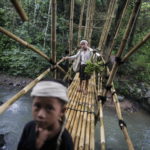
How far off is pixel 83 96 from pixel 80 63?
52cm

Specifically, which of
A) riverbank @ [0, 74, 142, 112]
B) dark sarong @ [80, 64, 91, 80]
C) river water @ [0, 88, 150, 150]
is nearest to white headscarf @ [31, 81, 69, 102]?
dark sarong @ [80, 64, 91, 80]

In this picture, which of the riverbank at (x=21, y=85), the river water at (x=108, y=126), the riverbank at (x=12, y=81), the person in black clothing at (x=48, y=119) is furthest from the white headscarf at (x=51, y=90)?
the riverbank at (x=12, y=81)

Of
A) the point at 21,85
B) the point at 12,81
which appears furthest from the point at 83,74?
the point at 12,81

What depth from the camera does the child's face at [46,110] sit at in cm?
75

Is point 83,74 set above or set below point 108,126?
above

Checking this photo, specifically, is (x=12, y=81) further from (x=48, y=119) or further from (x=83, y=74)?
(x=48, y=119)

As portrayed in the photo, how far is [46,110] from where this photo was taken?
750mm

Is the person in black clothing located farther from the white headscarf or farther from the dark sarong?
the dark sarong

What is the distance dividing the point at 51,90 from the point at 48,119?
98mm

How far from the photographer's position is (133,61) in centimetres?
661

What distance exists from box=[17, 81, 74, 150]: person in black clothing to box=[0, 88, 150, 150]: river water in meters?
2.56

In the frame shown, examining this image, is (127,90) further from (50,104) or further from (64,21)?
(50,104)

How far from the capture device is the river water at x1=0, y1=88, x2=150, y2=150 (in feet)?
11.8

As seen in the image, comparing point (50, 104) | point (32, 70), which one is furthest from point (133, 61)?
point (50, 104)
